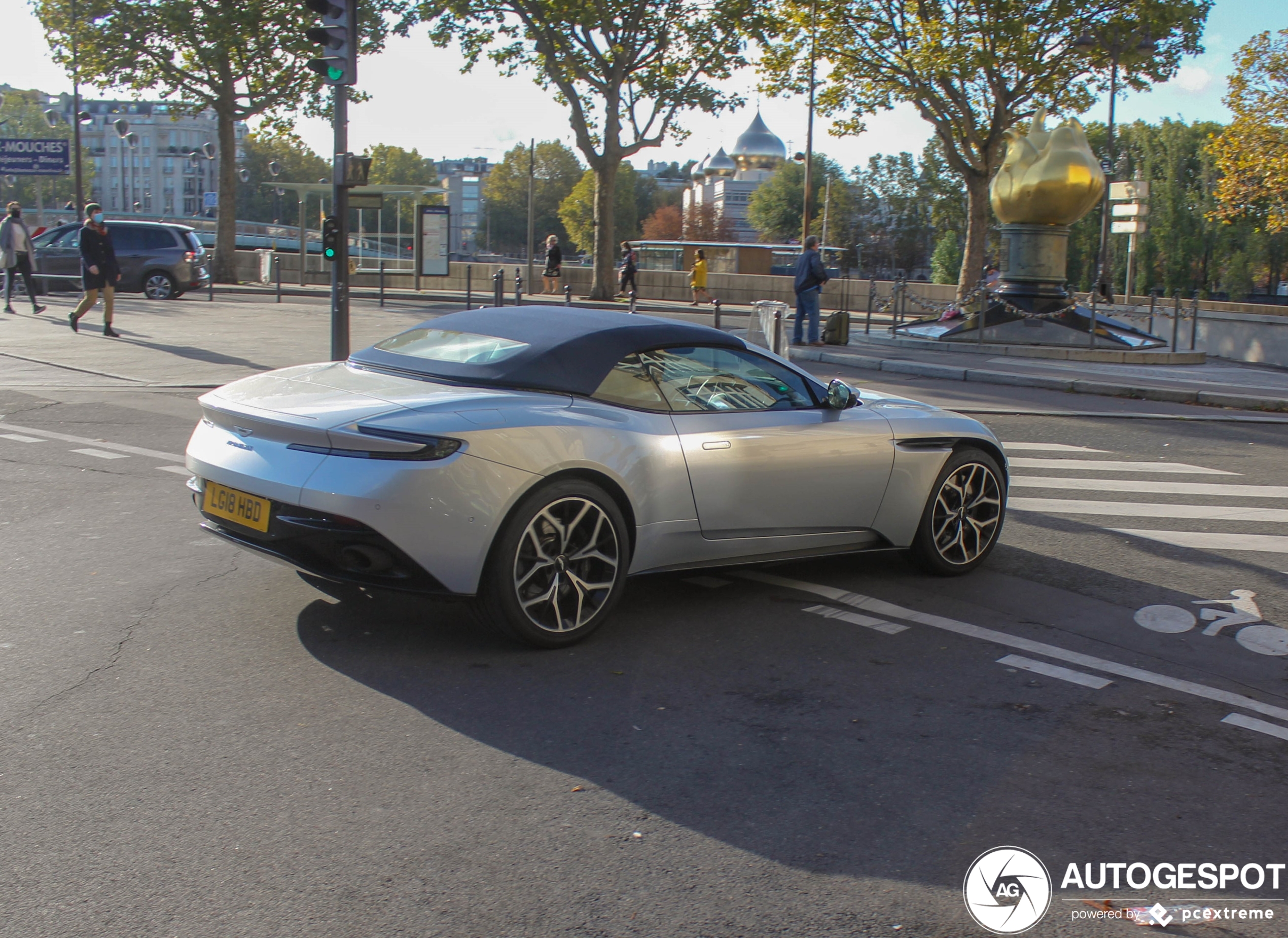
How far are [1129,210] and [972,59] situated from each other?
716 cm

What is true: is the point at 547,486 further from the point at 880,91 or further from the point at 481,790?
the point at 880,91

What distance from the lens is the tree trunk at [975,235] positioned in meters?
35.1

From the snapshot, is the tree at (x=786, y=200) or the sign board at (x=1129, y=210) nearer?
the sign board at (x=1129, y=210)

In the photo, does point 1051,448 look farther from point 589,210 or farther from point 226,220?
point 589,210

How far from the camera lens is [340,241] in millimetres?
14703

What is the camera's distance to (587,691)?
4.45 meters

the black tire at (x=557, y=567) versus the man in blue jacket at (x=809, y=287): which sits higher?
the man in blue jacket at (x=809, y=287)

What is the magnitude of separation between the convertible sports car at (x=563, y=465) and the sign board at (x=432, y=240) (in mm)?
32905

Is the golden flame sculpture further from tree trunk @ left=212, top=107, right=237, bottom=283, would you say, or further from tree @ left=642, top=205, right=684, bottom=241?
tree @ left=642, top=205, right=684, bottom=241

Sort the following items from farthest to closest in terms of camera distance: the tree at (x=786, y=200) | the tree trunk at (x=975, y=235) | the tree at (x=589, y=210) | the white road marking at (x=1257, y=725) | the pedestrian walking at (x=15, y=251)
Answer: the tree at (x=589, y=210) → the tree at (x=786, y=200) → the tree trunk at (x=975, y=235) → the pedestrian walking at (x=15, y=251) → the white road marking at (x=1257, y=725)

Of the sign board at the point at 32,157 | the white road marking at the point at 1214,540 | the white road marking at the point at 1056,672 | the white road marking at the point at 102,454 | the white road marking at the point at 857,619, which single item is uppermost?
the sign board at the point at 32,157

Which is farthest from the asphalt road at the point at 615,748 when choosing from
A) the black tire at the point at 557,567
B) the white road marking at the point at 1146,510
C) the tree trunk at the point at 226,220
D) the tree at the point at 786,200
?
the tree at the point at 786,200

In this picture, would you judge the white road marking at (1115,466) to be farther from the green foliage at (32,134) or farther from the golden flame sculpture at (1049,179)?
the green foliage at (32,134)

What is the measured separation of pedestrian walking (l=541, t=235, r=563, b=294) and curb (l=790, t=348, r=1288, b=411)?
20.5m
